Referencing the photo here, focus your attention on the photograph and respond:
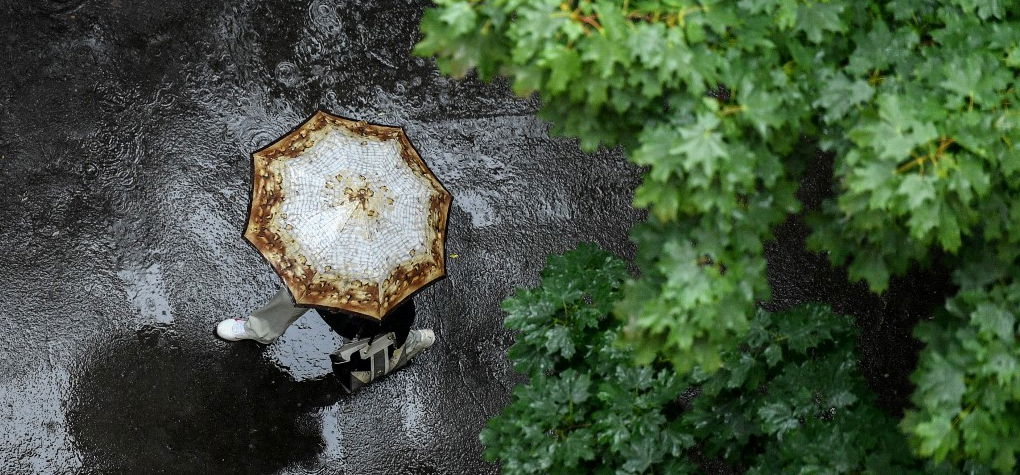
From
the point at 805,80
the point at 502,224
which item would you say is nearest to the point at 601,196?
the point at 502,224

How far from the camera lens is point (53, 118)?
561 centimetres

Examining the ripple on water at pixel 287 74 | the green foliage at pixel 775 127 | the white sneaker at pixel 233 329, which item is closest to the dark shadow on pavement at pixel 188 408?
the white sneaker at pixel 233 329

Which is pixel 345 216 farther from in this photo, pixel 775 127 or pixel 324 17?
pixel 324 17

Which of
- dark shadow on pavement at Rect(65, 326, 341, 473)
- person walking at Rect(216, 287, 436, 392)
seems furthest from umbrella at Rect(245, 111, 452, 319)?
dark shadow on pavement at Rect(65, 326, 341, 473)

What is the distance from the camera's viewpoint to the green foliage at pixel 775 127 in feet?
8.87

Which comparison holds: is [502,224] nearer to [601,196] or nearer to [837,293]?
[601,196]

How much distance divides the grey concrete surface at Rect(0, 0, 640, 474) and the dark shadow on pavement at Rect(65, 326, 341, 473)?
0.5 inches

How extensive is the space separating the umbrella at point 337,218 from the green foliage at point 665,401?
69 centimetres

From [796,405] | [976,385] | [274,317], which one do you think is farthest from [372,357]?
[976,385]

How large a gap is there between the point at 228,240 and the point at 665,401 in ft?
10.4

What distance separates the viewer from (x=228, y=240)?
564cm

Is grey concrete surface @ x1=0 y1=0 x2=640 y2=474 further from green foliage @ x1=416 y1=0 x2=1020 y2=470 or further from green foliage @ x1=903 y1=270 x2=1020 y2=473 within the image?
green foliage @ x1=903 y1=270 x2=1020 y2=473

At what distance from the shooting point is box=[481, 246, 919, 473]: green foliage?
3.74 meters

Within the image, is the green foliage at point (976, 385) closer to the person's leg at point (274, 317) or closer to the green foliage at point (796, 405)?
the green foliage at point (796, 405)
